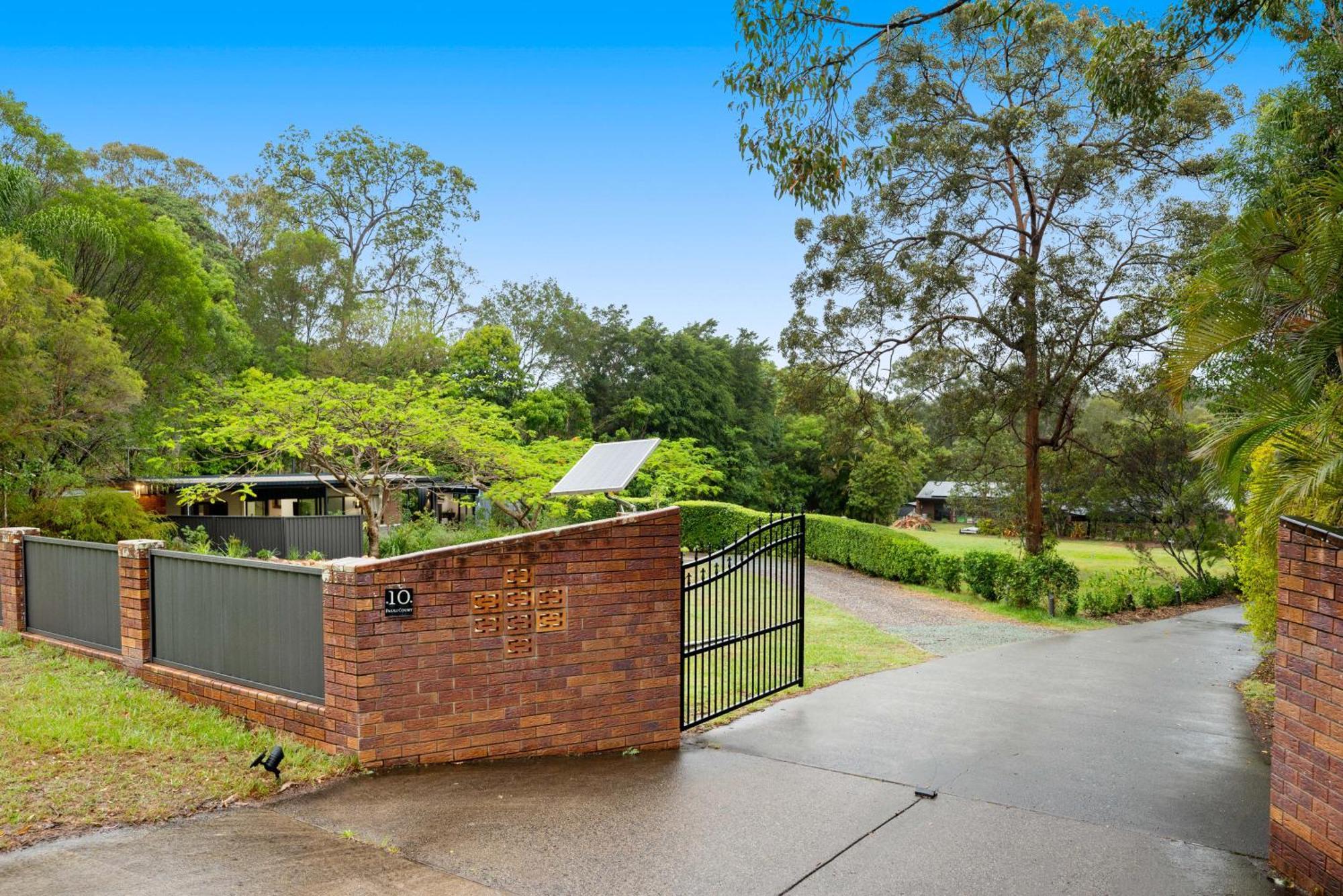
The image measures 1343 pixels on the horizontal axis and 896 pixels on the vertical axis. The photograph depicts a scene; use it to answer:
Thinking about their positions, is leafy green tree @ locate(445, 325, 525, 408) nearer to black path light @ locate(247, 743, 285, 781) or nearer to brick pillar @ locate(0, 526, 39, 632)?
brick pillar @ locate(0, 526, 39, 632)

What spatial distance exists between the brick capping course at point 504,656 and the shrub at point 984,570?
13.3 m

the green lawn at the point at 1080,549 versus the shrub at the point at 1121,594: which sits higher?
the shrub at the point at 1121,594

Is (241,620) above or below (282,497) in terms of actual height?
above

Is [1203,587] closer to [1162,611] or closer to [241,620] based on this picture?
[1162,611]

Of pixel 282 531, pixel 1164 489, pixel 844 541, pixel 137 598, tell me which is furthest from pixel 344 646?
pixel 1164 489

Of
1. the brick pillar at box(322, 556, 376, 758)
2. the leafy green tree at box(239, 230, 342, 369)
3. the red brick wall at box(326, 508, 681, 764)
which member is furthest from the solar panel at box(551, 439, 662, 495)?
the leafy green tree at box(239, 230, 342, 369)

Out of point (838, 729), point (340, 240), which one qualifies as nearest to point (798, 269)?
point (838, 729)

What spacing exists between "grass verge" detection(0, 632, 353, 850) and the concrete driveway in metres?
0.32

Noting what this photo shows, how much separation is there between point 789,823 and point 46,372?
14.6m

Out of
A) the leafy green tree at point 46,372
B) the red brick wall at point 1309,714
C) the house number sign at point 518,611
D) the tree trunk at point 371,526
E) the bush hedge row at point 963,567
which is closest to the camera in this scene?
the red brick wall at point 1309,714

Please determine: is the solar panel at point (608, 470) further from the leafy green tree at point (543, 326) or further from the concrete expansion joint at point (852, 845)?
the leafy green tree at point (543, 326)

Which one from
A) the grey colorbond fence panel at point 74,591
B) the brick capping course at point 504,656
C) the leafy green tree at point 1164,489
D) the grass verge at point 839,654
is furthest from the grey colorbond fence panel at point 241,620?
the leafy green tree at point 1164,489

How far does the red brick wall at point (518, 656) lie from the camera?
5840 mm

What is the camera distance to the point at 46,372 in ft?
45.6
